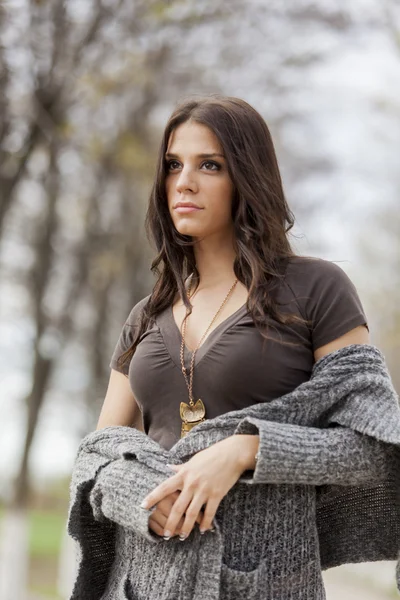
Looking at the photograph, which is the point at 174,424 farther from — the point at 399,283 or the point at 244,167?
the point at 399,283

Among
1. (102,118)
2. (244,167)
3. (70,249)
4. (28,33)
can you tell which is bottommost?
(244,167)

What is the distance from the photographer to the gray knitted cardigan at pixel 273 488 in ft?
8.63

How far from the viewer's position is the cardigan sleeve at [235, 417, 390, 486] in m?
2.58

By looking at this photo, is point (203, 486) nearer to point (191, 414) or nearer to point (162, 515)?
point (162, 515)

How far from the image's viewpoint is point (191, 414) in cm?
289

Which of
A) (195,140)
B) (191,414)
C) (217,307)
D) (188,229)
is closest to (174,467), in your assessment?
(191,414)

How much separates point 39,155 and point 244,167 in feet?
32.9

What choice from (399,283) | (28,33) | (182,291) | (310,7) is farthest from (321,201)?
(182,291)

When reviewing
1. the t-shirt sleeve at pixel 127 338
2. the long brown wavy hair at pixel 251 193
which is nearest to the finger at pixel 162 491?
the long brown wavy hair at pixel 251 193

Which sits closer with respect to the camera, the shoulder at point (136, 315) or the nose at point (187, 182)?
the nose at point (187, 182)

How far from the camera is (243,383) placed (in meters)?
2.79

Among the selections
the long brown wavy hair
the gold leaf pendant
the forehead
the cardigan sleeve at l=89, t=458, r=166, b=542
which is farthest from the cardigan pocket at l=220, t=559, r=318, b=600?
the forehead

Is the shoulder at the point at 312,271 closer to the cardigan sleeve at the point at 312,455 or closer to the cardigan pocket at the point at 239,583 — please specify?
the cardigan sleeve at the point at 312,455

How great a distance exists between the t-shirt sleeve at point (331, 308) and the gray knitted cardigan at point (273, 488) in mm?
65
